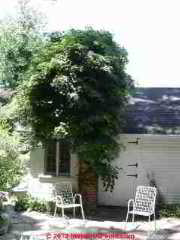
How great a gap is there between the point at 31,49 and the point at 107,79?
1467cm

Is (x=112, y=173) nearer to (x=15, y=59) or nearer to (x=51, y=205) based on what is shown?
(x=51, y=205)

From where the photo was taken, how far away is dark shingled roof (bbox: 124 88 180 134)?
13000 mm

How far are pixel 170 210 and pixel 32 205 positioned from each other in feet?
14.5

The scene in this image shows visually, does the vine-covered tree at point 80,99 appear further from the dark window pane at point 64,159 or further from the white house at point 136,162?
the dark window pane at point 64,159

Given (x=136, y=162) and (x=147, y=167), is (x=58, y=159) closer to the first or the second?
(x=136, y=162)

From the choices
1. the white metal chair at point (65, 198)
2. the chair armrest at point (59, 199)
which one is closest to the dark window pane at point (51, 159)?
the white metal chair at point (65, 198)

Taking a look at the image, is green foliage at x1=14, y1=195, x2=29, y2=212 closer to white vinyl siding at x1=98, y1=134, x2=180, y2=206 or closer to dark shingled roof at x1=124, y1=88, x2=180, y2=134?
white vinyl siding at x1=98, y1=134, x2=180, y2=206

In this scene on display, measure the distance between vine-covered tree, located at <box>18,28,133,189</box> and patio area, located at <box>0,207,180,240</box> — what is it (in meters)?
1.53

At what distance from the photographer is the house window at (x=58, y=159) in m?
13.4

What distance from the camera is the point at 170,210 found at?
11.5m

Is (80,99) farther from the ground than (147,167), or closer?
farther from the ground

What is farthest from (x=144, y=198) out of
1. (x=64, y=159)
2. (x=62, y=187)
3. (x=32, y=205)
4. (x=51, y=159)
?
(x=51, y=159)

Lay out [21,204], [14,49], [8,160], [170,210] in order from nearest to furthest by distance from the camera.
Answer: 1. [8,160]
2. [170,210]
3. [21,204]
4. [14,49]

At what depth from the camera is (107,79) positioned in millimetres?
11875
